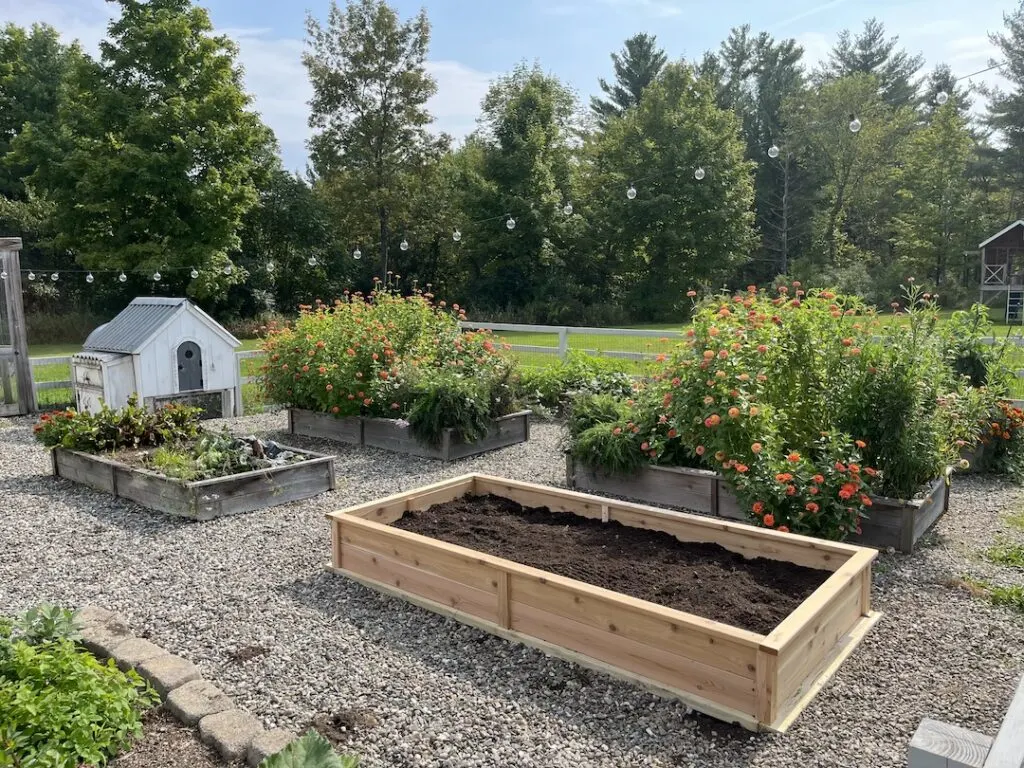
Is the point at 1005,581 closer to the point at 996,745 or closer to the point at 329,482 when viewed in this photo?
the point at 996,745

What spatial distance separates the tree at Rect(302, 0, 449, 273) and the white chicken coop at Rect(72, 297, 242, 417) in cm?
2010

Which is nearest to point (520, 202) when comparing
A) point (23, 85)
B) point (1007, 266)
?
point (1007, 266)

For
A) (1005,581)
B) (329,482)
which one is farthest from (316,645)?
(1005,581)

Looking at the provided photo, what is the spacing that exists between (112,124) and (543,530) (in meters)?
22.7

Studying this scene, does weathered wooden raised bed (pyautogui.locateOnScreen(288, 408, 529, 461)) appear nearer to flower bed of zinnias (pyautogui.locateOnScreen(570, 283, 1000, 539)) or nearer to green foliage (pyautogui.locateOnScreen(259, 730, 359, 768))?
flower bed of zinnias (pyautogui.locateOnScreen(570, 283, 1000, 539))

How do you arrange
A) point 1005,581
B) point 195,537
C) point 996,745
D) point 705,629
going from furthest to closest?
point 195,537
point 1005,581
point 705,629
point 996,745

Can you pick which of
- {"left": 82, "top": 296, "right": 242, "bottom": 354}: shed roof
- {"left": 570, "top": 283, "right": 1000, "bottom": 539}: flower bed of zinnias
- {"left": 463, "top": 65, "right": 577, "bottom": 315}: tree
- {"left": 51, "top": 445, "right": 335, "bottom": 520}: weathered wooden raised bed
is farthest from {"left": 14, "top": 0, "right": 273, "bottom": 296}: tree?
{"left": 570, "top": 283, "right": 1000, "bottom": 539}: flower bed of zinnias

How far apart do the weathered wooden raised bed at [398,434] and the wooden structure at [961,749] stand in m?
5.69

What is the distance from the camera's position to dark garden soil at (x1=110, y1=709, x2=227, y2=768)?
264 centimetres

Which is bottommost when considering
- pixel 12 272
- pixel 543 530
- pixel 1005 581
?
pixel 1005 581

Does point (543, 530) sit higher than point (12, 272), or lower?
lower

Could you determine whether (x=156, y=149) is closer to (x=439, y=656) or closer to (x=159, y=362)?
(x=159, y=362)

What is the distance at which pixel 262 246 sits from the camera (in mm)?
27625

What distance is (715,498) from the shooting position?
17.8 feet
